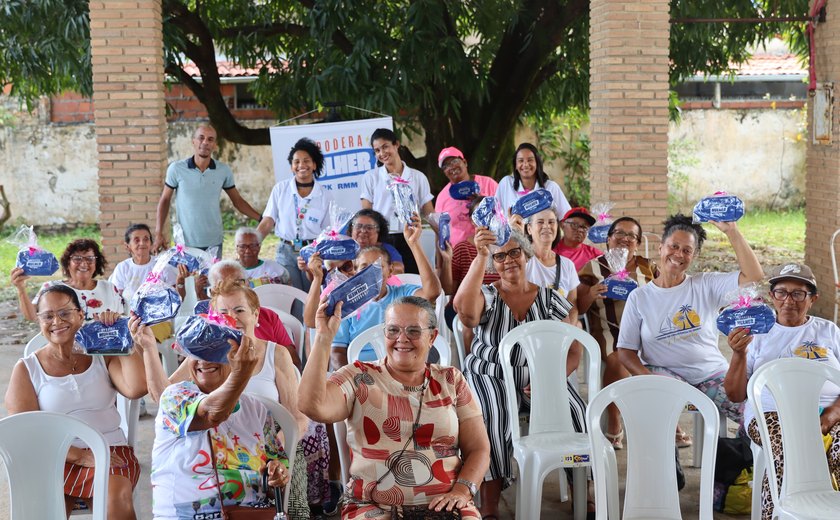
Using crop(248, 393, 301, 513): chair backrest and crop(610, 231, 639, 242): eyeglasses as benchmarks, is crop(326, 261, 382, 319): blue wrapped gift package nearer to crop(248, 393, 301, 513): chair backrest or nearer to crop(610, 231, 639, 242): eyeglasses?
crop(248, 393, 301, 513): chair backrest

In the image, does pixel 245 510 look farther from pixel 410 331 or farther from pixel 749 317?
pixel 749 317

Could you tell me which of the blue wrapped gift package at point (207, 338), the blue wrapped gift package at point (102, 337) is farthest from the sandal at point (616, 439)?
the blue wrapped gift package at point (207, 338)

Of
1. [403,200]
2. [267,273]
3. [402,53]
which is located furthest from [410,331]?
[402,53]

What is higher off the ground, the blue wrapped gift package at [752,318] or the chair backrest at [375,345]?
the blue wrapped gift package at [752,318]

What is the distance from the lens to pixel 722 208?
4.58 metres

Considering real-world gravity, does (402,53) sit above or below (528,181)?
above

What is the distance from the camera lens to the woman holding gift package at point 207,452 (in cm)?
334

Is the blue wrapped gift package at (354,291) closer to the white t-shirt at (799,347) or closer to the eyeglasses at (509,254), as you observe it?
the eyeglasses at (509,254)

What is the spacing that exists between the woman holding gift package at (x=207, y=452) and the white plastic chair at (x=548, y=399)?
128 centimetres

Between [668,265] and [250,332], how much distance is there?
7.36 ft

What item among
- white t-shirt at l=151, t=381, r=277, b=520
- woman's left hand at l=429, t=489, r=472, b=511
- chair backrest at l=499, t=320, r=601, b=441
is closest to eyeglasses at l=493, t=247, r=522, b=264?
chair backrest at l=499, t=320, r=601, b=441

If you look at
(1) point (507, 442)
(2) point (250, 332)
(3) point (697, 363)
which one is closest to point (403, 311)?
(2) point (250, 332)

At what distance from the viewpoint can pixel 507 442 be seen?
4.55 metres

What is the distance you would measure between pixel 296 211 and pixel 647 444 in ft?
12.7
